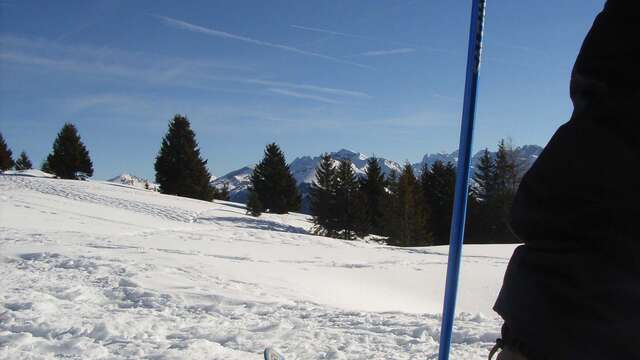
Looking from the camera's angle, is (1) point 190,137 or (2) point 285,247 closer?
(2) point 285,247

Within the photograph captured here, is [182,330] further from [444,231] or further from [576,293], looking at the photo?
[444,231]

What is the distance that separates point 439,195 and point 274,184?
44.4 ft

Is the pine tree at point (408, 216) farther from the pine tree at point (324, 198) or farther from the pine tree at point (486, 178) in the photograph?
the pine tree at point (486, 178)

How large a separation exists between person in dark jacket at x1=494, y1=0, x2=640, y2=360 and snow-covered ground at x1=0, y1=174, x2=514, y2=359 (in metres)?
3.63

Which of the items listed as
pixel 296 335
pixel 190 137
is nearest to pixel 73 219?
pixel 296 335

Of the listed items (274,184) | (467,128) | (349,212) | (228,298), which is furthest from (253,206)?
(467,128)

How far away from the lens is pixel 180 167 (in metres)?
39.8

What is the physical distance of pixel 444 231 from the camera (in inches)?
1506

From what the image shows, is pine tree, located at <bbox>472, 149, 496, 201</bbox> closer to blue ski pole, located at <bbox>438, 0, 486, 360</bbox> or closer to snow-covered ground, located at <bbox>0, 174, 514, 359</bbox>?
snow-covered ground, located at <bbox>0, 174, 514, 359</bbox>

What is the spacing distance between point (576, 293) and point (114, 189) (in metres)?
32.0

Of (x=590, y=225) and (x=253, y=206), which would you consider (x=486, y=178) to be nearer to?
(x=253, y=206)

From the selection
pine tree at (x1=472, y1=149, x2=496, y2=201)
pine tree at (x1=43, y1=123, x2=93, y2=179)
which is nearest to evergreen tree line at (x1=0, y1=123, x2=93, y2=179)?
pine tree at (x1=43, y1=123, x2=93, y2=179)

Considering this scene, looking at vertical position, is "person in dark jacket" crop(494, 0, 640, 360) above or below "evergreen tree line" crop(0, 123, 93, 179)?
below

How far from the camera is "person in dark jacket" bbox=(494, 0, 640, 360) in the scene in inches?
31.5
